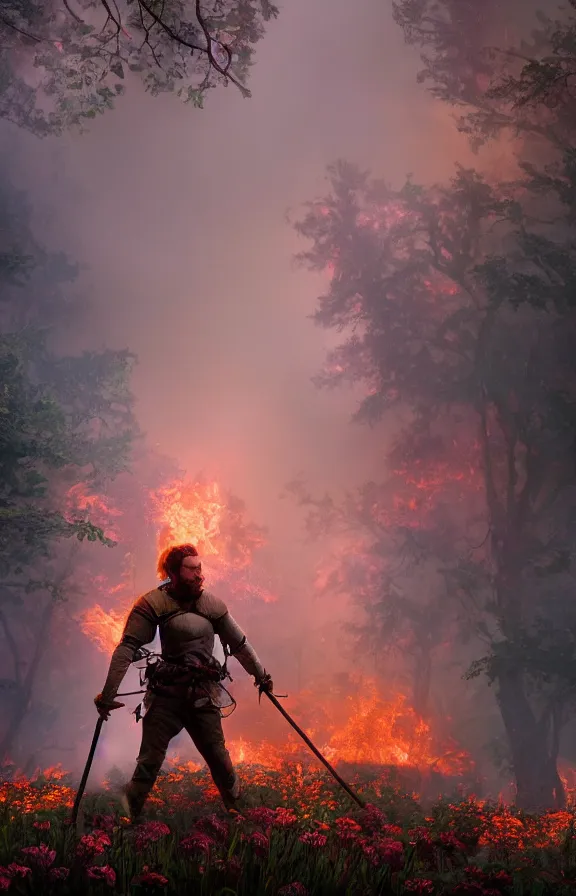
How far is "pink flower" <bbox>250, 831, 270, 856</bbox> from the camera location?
9.75ft

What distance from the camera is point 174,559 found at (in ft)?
17.0

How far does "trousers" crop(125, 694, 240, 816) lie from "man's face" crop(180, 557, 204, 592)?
96 cm

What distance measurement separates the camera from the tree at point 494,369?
46.0 ft

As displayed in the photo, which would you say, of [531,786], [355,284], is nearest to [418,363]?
[355,284]

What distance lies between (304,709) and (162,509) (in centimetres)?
1393

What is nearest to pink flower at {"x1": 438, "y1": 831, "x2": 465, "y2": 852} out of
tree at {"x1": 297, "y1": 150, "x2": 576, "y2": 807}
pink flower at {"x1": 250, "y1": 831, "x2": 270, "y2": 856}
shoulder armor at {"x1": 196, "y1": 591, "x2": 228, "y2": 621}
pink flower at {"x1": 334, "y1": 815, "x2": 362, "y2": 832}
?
pink flower at {"x1": 334, "y1": 815, "x2": 362, "y2": 832}

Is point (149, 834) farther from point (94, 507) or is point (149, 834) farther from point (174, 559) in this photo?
point (94, 507)

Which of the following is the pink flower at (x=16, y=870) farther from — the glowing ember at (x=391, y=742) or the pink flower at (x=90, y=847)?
the glowing ember at (x=391, y=742)

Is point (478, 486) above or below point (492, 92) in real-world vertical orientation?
below

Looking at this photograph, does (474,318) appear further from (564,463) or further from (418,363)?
(564,463)

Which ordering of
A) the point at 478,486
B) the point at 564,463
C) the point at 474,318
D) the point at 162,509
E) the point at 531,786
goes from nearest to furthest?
the point at 531,786
the point at 564,463
the point at 474,318
the point at 478,486
the point at 162,509

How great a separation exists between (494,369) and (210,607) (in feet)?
45.1

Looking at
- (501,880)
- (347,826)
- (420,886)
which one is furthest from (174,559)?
(501,880)

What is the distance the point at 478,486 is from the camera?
1947cm
